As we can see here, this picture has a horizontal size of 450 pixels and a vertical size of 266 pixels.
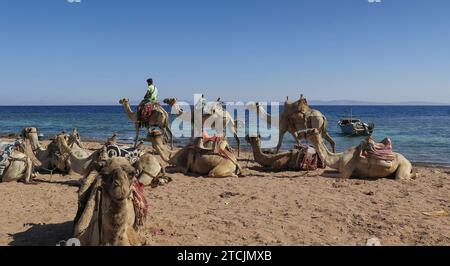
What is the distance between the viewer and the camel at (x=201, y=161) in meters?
10.3

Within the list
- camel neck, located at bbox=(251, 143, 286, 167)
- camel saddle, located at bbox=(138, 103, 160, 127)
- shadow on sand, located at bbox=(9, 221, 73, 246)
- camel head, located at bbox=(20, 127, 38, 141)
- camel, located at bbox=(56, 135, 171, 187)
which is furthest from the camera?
camel saddle, located at bbox=(138, 103, 160, 127)

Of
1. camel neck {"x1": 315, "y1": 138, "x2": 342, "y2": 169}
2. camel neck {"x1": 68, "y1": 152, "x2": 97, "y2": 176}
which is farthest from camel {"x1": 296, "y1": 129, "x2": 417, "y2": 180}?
camel neck {"x1": 68, "y1": 152, "x2": 97, "y2": 176}

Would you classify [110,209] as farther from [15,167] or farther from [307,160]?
[307,160]

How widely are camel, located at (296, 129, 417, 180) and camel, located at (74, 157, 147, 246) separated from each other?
6.47 m

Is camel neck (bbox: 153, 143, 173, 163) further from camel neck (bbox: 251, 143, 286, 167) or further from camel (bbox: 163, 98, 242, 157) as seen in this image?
camel (bbox: 163, 98, 242, 157)

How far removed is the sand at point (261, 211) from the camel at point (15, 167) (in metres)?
0.23

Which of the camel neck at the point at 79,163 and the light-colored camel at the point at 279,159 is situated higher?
the camel neck at the point at 79,163

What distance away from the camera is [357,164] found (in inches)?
400

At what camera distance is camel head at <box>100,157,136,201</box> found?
11.8ft

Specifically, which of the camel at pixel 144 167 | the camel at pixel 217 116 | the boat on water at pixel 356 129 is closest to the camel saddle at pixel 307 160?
the camel at pixel 144 167

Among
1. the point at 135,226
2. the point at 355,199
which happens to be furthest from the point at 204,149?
the point at 135,226

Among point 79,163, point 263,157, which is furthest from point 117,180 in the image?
point 263,157

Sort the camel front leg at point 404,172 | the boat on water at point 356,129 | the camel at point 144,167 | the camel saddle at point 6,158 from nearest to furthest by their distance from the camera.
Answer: the camel at point 144,167
the camel saddle at point 6,158
the camel front leg at point 404,172
the boat on water at point 356,129

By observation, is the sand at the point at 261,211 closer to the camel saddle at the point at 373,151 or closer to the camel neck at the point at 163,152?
the camel neck at the point at 163,152
